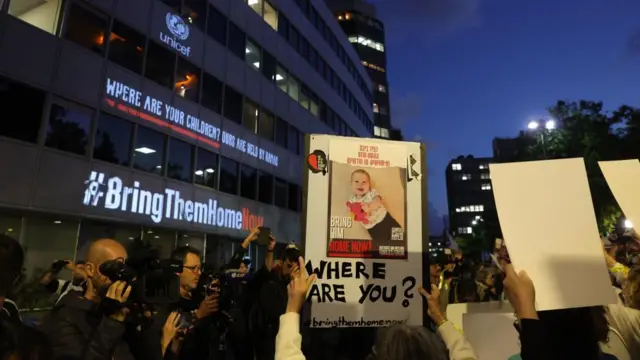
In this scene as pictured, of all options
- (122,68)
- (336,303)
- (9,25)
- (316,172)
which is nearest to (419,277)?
(336,303)

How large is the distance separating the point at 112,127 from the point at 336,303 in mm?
13789

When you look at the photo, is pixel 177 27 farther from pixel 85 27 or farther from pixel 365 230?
pixel 365 230

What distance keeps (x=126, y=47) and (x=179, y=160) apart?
15.5 ft

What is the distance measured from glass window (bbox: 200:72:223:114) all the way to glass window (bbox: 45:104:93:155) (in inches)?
233

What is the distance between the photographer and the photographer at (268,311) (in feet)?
14.2

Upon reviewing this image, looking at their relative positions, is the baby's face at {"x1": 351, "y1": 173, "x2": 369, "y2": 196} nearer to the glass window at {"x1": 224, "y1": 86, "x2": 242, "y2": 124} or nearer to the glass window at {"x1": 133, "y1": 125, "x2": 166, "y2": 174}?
the glass window at {"x1": 133, "y1": 125, "x2": 166, "y2": 174}

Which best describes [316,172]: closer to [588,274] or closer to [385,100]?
[588,274]

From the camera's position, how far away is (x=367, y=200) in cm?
310

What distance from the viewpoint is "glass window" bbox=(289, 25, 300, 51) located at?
2692cm

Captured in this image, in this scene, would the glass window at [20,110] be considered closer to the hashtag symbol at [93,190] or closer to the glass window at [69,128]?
the glass window at [69,128]

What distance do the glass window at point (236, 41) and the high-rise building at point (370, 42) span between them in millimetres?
44913

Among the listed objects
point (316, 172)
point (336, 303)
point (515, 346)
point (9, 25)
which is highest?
point (9, 25)

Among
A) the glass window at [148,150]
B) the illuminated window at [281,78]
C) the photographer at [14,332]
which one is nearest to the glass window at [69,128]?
the glass window at [148,150]

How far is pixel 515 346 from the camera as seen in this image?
283 centimetres
